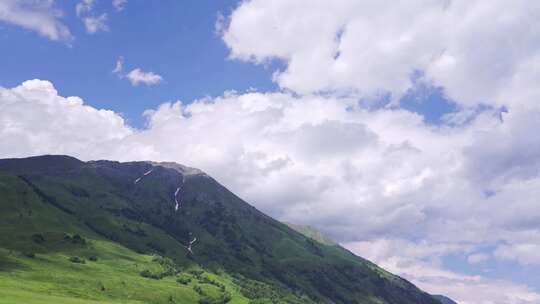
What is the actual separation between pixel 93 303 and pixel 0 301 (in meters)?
54.0

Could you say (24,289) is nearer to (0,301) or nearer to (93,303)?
(93,303)

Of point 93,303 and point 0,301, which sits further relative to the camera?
point 93,303

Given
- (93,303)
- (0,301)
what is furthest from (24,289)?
(0,301)

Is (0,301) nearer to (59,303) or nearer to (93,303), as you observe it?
(59,303)

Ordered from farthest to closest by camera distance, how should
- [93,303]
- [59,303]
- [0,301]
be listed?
[93,303]
[59,303]
[0,301]

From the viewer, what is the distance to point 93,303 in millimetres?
195375

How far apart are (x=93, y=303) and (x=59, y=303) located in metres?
28.2

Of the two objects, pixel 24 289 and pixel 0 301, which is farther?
pixel 24 289

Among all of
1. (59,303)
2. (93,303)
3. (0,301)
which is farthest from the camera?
(93,303)

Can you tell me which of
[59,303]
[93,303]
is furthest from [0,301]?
[93,303]

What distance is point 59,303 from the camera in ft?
552

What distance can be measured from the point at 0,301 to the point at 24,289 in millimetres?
55189

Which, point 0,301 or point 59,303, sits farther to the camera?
point 59,303

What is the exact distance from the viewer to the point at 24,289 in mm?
195625
